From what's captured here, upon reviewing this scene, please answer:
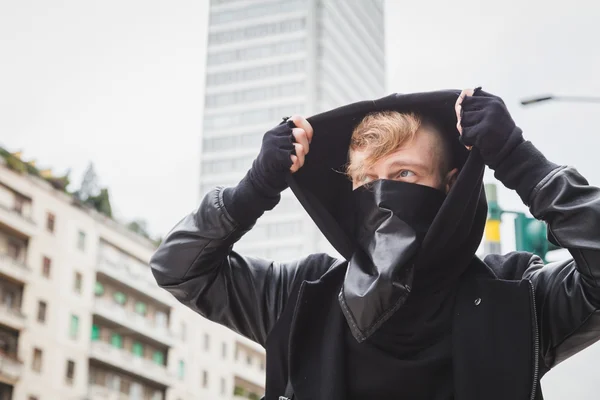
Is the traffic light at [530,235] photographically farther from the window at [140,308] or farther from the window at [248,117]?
the window at [248,117]

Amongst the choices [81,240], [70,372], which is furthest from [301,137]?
[81,240]

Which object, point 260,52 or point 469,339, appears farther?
point 260,52

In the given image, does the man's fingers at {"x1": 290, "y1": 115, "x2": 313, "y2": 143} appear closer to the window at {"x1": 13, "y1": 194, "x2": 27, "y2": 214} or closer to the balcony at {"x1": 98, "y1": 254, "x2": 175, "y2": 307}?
the window at {"x1": 13, "y1": 194, "x2": 27, "y2": 214}

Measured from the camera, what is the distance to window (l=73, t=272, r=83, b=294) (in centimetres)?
5278

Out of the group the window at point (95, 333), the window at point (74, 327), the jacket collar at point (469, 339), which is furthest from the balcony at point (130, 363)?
the jacket collar at point (469, 339)

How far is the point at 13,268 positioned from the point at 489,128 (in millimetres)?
47347

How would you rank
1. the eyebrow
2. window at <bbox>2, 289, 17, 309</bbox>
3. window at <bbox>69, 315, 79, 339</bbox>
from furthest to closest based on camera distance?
window at <bbox>69, 315, 79, 339</bbox> < window at <bbox>2, 289, 17, 309</bbox> < the eyebrow

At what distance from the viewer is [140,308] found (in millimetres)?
58969

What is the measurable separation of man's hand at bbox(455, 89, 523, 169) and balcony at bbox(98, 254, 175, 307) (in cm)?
5297

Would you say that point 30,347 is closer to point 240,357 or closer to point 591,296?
point 240,357

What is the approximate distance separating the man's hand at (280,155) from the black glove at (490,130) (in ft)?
1.86

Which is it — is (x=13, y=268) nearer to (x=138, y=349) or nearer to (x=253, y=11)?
(x=138, y=349)

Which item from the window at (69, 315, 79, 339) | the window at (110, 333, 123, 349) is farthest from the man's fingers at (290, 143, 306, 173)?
the window at (110, 333, 123, 349)

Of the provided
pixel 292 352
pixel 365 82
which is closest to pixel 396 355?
pixel 292 352
